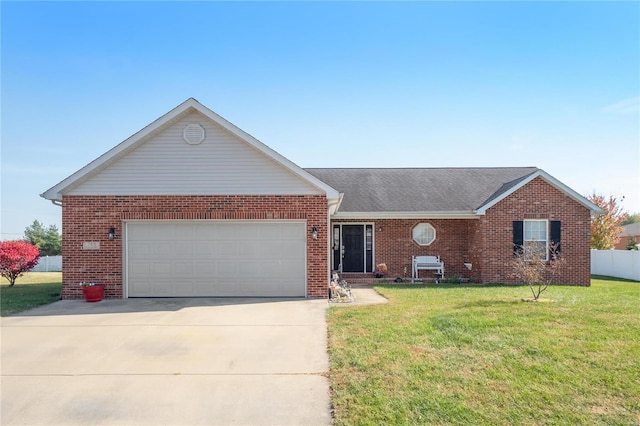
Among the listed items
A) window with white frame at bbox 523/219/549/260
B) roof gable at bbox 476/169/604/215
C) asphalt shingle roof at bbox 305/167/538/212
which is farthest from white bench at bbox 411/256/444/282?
window with white frame at bbox 523/219/549/260

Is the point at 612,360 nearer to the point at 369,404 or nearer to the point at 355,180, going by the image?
the point at 369,404

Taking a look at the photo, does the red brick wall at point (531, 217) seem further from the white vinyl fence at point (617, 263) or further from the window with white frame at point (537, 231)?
the white vinyl fence at point (617, 263)

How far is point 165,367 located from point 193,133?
7.19 metres

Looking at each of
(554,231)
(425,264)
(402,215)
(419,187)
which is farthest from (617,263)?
(402,215)

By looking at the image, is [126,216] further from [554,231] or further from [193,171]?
[554,231]

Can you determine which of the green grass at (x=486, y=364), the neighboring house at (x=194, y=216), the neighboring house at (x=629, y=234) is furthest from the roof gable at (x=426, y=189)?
the neighboring house at (x=629, y=234)

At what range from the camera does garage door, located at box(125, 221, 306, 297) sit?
11422 mm

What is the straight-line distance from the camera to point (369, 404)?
14.6ft

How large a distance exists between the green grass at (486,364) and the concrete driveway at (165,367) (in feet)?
1.83

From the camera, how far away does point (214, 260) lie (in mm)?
11445

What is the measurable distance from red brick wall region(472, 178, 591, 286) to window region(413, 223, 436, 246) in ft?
6.36

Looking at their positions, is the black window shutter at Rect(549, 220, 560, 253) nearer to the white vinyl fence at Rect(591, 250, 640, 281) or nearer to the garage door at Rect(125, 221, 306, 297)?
the white vinyl fence at Rect(591, 250, 640, 281)

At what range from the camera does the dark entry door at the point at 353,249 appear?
16.0 metres

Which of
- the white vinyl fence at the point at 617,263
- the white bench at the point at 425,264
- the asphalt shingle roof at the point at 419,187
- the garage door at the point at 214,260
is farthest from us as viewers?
the white vinyl fence at the point at 617,263
